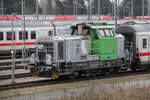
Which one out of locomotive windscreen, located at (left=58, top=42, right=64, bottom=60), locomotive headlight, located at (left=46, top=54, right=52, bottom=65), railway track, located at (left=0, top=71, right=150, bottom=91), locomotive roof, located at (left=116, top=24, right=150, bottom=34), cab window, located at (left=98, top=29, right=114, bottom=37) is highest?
locomotive roof, located at (left=116, top=24, right=150, bottom=34)

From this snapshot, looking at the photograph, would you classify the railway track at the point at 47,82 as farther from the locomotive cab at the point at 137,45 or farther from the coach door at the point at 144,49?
the coach door at the point at 144,49

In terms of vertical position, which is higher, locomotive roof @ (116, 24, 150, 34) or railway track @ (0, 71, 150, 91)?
locomotive roof @ (116, 24, 150, 34)

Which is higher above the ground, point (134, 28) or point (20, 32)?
point (134, 28)

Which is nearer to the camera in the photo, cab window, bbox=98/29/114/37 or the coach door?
cab window, bbox=98/29/114/37

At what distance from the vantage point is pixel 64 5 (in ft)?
282

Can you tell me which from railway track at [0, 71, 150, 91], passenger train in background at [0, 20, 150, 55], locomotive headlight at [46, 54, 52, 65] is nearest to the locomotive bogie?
locomotive headlight at [46, 54, 52, 65]

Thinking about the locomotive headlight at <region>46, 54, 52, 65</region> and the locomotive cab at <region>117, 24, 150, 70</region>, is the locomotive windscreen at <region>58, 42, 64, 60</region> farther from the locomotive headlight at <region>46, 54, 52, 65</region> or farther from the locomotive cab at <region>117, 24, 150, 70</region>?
the locomotive cab at <region>117, 24, 150, 70</region>

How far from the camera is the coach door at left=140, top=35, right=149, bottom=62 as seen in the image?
24938 millimetres

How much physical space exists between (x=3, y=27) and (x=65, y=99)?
20.8 metres

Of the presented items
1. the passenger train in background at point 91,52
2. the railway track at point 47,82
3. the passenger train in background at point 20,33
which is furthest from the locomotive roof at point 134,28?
the passenger train in background at point 20,33

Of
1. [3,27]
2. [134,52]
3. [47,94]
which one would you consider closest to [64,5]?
[3,27]

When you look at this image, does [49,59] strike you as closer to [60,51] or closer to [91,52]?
[60,51]

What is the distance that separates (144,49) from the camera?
82.4ft

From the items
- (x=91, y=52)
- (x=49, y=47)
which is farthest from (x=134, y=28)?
(x=49, y=47)
